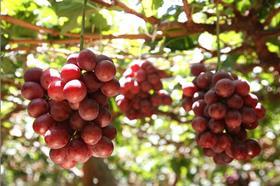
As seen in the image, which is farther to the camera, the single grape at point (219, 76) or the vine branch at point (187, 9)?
the vine branch at point (187, 9)

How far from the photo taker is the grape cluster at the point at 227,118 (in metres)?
1.39

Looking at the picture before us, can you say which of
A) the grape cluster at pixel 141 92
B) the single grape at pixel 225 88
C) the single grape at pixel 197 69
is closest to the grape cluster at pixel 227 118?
the single grape at pixel 225 88

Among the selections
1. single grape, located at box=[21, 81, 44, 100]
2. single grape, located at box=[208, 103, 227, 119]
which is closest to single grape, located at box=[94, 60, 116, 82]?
single grape, located at box=[21, 81, 44, 100]

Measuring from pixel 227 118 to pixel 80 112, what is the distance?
0.45 meters

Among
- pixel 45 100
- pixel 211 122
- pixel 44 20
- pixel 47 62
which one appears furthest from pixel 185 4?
pixel 47 62

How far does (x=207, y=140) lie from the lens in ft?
4.59

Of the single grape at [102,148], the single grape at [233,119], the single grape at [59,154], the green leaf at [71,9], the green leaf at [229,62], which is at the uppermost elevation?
the green leaf at [71,9]

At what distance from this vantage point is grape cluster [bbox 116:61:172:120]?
1.93 metres

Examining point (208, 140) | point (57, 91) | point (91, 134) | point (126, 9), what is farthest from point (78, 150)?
point (126, 9)

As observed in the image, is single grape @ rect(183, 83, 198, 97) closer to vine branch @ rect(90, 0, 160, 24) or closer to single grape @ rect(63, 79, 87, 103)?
vine branch @ rect(90, 0, 160, 24)

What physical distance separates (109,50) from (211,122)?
103 cm

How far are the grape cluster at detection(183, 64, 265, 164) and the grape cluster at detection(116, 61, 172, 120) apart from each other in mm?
489

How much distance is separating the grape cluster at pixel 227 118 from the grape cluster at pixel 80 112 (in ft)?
1.03

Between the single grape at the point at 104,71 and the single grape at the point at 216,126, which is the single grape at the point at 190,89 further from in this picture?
the single grape at the point at 104,71
